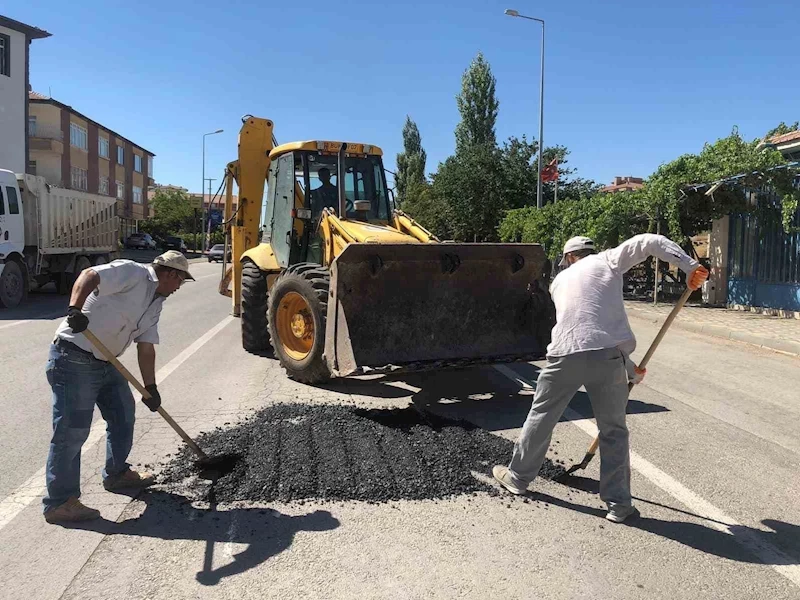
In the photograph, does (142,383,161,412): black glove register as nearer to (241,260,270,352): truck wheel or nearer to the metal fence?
(241,260,270,352): truck wheel

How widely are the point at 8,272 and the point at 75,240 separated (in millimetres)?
3867

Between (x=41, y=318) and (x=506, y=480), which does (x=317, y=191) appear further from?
(x=41, y=318)

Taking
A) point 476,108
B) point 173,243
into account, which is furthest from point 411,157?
point 173,243

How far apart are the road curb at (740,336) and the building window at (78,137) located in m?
42.0

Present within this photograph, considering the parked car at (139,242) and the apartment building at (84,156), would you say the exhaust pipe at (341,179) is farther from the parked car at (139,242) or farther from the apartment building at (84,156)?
the parked car at (139,242)

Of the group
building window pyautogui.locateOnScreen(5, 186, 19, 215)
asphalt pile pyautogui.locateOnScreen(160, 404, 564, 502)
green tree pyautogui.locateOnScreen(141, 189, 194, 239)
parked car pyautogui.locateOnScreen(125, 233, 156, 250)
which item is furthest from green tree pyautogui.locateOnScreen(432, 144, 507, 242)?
green tree pyautogui.locateOnScreen(141, 189, 194, 239)

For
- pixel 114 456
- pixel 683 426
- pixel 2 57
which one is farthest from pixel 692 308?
pixel 2 57

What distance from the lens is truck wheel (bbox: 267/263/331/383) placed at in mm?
6691

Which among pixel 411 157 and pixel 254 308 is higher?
pixel 411 157

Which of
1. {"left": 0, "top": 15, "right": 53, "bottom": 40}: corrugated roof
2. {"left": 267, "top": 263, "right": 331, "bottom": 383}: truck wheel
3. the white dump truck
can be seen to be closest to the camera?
{"left": 267, "top": 263, "right": 331, "bottom": 383}: truck wheel

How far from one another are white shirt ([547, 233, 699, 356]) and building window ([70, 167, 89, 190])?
46187 mm

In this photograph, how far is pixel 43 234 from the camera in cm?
1611

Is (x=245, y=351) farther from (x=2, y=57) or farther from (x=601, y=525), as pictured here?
(x=2, y=57)

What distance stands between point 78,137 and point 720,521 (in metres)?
49.4
